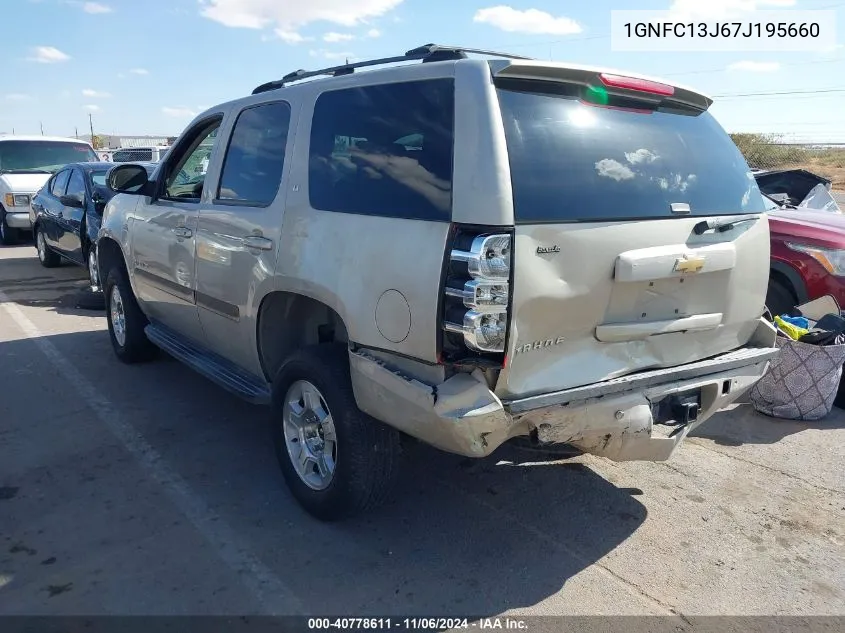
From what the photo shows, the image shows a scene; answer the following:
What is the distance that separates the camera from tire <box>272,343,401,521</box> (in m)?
3.21

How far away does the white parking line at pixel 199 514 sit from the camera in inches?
117

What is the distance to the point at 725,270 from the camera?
10.7ft

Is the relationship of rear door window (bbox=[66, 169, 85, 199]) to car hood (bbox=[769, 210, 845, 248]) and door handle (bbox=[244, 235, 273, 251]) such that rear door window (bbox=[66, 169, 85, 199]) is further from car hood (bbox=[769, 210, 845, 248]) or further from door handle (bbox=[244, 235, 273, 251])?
car hood (bbox=[769, 210, 845, 248])

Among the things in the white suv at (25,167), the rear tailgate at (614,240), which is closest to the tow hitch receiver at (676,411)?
the rear tailgate at (614,240)

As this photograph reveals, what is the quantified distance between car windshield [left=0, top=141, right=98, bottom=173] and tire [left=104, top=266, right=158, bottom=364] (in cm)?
953

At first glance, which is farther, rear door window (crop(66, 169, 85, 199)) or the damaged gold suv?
rear door window (crop(66, 169, 85, 199))

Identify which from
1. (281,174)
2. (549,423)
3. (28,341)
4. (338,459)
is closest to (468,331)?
(549,423)

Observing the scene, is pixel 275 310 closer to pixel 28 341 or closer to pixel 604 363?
pixel 604 363

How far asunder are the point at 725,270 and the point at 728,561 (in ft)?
4.40

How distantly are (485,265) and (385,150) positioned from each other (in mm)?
877

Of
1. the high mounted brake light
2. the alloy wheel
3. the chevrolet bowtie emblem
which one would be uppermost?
the high mounted brake light

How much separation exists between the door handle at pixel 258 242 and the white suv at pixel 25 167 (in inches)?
465

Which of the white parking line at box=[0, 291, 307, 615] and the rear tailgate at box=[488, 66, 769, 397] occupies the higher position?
the rear tailgate at box=[488, 66, 769, 397]

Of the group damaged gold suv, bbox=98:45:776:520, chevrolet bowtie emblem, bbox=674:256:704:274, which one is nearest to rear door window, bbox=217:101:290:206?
damaged gold suv, bbox=98:45:776:520
